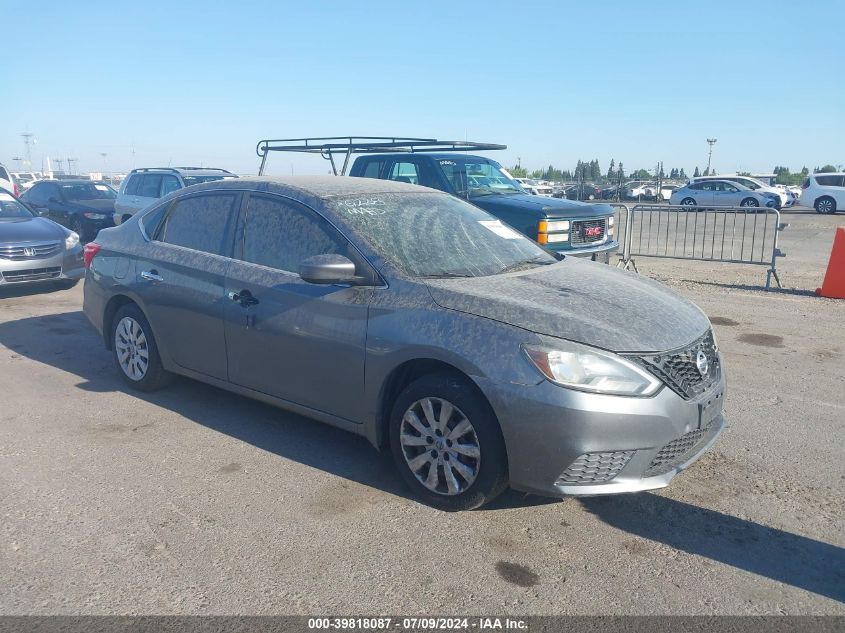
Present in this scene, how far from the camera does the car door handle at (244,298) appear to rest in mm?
4742

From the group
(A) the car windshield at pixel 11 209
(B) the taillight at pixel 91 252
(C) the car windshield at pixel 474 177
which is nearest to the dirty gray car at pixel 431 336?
(B) the taillight at pixel 91 252

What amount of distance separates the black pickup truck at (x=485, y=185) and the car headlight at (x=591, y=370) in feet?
19.0

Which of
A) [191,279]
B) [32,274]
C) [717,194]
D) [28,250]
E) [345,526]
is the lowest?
[345,526]

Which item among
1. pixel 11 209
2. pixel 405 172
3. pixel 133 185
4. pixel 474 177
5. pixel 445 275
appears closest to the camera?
pixel 445 275

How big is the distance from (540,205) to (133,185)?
29.2 feet

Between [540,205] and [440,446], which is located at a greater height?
[540,205]

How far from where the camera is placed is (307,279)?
421 cm

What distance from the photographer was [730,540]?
3645 mm

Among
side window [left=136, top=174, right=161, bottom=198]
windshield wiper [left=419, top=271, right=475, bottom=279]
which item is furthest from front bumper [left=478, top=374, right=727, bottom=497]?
side window [left=136, top=174, right=161, bottom=198]

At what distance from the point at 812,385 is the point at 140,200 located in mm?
12256

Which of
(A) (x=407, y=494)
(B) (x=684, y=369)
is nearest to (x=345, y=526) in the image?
(A) (x=407, y=494)

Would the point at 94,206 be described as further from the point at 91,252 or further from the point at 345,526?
the point at 345,526

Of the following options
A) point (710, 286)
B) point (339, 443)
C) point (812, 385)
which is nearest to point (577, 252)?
point (710, 286)

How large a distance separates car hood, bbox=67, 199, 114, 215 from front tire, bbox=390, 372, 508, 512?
49.6 feet
